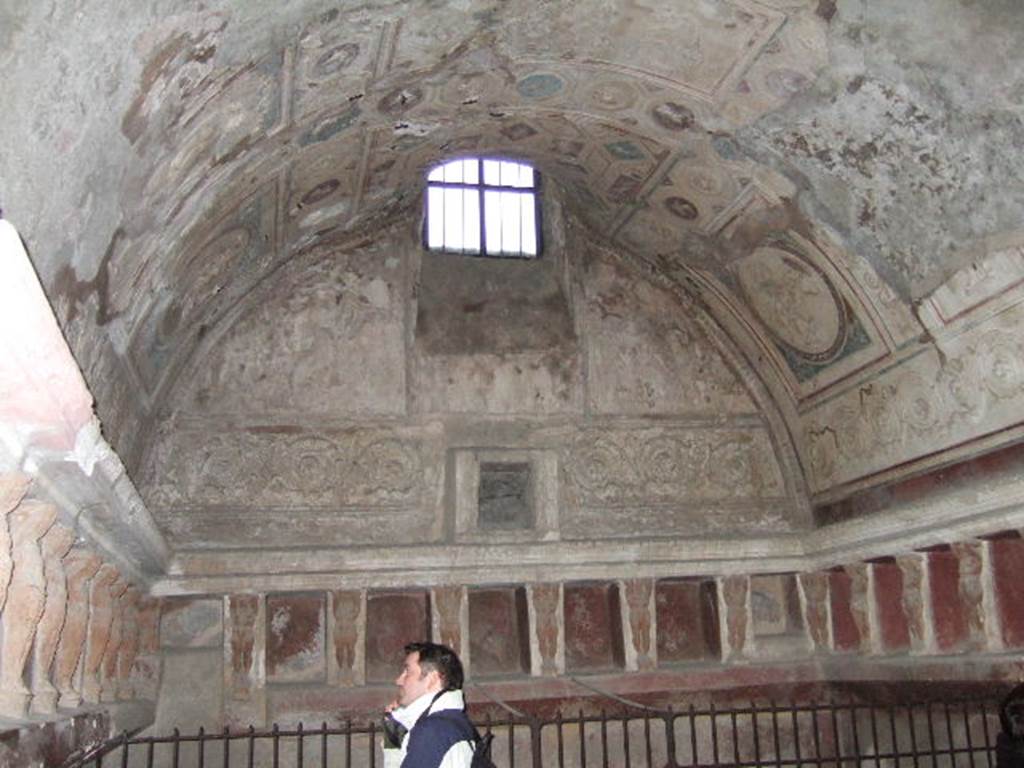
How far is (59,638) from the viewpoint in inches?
180

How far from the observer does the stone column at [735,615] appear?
912 centimetres

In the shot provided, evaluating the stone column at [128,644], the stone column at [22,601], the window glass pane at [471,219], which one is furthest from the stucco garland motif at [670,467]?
the stone column at [22,601]

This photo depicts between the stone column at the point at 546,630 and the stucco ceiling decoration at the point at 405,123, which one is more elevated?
the stucco ceiling decoration at the point at 405,123

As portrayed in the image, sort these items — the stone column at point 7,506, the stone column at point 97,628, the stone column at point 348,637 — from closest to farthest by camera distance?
the stone column at point 7,506 < the stone column at point 97,628 < the stone column at point 348,637

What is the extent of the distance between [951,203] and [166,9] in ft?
15.8

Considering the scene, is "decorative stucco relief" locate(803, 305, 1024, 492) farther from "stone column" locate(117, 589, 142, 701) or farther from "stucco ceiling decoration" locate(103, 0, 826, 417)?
"stone column" locate(117, 589, 142, 701)

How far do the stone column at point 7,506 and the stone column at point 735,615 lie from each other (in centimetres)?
671

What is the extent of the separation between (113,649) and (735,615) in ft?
16.9

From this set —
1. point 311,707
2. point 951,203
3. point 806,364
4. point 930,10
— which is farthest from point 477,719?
point 930,10

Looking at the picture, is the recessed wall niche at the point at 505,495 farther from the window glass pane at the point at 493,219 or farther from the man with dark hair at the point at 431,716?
the man with dark hair at the point at 431,716

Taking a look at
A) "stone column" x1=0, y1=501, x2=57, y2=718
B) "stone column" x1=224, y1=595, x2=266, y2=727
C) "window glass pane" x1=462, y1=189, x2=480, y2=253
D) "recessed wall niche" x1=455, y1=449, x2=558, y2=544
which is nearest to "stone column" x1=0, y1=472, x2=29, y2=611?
"stone column" x1=0, y1=501, x2=57, y2=718

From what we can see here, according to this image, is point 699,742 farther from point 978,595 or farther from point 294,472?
point 294,472

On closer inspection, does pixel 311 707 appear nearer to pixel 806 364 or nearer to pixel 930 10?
pixel 806 364

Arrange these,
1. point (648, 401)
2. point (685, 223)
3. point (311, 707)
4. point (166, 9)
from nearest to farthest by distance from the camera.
Result: point (166, 9), point (311, 707), point (685, 223), point (648, 401)
